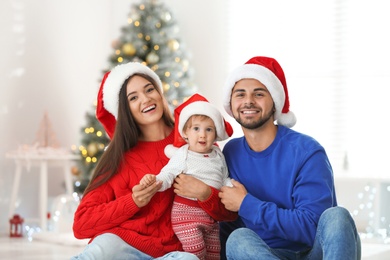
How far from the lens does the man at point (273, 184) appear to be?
268 cm

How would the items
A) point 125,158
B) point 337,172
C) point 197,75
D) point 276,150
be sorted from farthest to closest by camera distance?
point 197,75 < point 337,172 < point 125,158 < point 276,150

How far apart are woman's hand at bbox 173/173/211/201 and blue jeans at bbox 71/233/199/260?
226 millimetres

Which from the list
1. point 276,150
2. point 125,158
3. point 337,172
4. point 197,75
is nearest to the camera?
point 276,150

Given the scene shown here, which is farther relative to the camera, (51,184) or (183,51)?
(51,184)

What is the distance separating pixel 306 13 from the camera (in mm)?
7004

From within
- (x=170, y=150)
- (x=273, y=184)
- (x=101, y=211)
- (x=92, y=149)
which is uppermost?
(x=170, y=150)

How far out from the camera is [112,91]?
3.19 m

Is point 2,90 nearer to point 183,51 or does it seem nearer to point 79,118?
point 79,118

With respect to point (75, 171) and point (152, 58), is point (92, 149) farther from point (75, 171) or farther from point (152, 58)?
point (152, 58)

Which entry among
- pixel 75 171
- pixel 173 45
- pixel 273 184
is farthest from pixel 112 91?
pixel 75 171

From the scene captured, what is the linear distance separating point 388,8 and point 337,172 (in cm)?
152

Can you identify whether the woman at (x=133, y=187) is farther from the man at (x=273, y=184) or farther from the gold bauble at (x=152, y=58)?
the gold bauble at (x=152, y=58)

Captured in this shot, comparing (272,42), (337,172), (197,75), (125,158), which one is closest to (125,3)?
(197,75)

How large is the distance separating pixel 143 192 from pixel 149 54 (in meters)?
3.92
